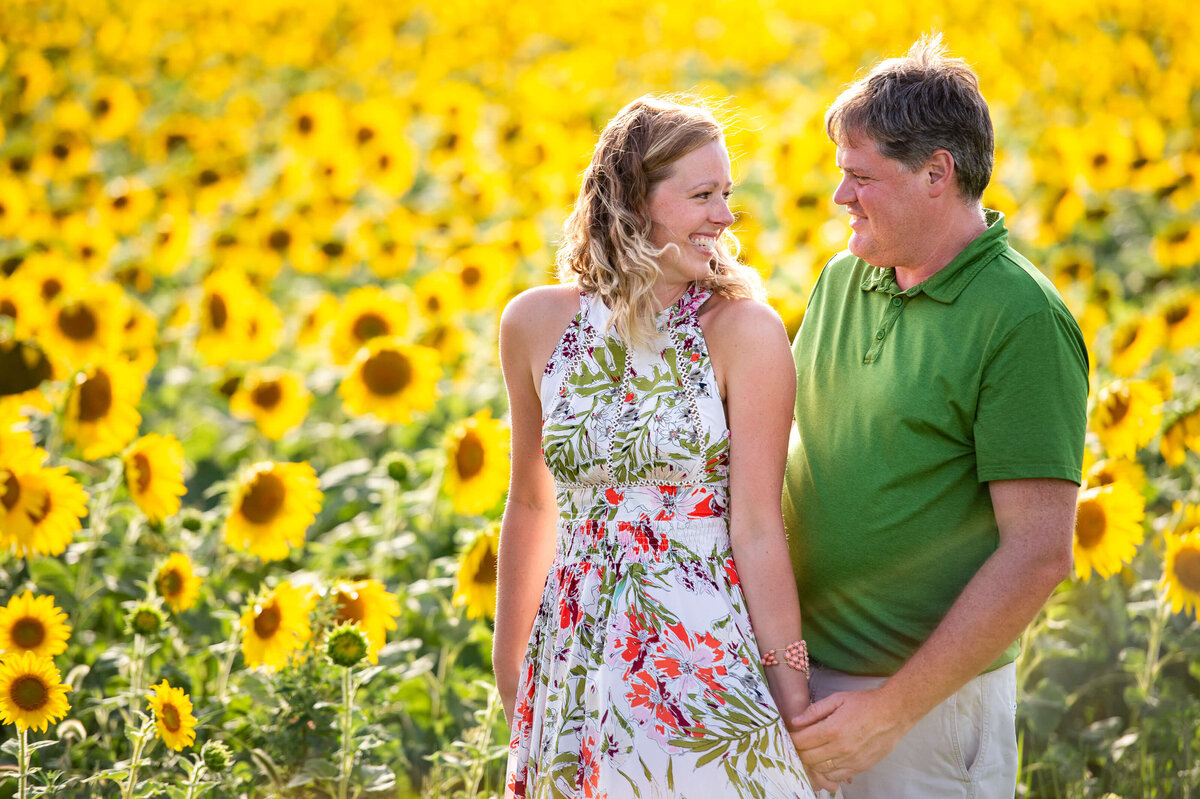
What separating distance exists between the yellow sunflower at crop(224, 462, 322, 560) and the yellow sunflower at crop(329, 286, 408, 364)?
1.42 meters

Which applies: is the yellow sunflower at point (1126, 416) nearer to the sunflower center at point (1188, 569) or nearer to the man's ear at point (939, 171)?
the sunflower center at point (1188, 569)

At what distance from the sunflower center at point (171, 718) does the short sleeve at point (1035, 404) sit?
1.95m

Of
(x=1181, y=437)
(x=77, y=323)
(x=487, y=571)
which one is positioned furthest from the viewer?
(x=77, y=323)

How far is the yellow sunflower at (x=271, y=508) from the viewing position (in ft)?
12.8

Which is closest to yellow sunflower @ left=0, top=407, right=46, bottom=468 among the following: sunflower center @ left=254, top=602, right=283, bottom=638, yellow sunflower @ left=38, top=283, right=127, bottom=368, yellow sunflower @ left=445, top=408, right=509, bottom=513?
sunflower center @ left=254, top=602, right=283, bottom=638

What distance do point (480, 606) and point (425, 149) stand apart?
18.9 ft

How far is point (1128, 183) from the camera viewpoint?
739 cm

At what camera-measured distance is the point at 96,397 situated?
166 inches

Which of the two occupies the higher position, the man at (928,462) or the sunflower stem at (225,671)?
the man at (928,462)

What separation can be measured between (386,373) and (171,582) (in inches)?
56.9

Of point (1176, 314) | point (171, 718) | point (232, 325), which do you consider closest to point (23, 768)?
point (171, 718)

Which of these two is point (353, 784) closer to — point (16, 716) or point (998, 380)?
point (16, 716)

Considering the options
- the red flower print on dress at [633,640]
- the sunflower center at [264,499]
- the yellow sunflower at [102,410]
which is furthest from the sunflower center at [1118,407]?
the yellow sunflower at [102,410]

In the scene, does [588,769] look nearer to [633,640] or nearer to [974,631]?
[633,640]
